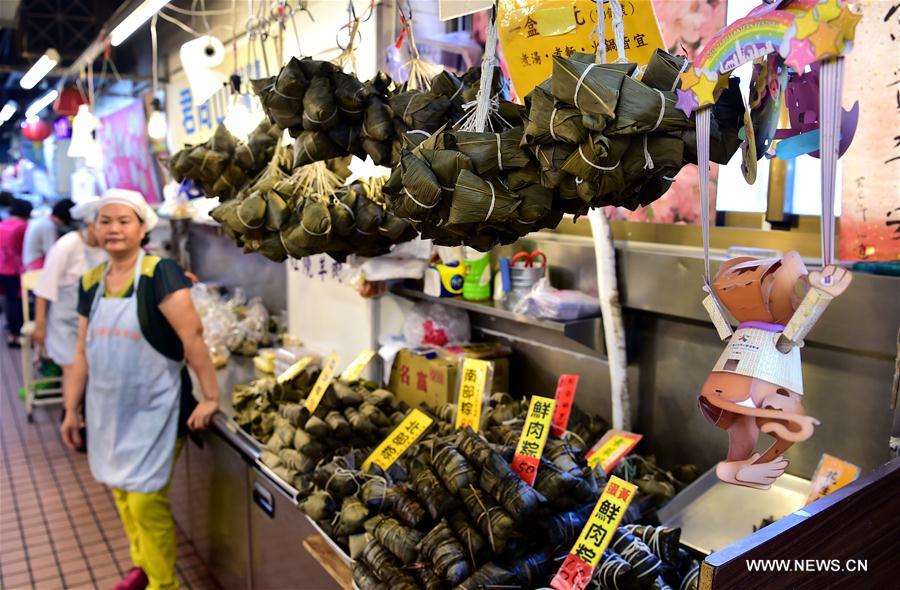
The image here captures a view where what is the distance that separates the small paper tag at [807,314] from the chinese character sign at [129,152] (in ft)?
26.7

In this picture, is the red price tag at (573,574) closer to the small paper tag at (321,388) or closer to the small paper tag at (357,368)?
the small paper tag at (321,388)

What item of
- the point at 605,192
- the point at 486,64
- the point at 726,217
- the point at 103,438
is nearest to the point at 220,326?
the point at 103,438

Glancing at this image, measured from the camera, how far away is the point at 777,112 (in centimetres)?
100

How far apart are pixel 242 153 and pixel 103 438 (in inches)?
66.6

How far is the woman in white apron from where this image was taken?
558 cm

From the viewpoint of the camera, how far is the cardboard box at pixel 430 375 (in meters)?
3.08

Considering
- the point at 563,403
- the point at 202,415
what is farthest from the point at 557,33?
the point at 202,415

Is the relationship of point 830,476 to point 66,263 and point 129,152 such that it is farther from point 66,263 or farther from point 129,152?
point 129,152

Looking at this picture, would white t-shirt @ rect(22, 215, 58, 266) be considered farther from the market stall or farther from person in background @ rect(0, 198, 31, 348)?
the market stall

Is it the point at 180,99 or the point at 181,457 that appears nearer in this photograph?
the point at 181,457

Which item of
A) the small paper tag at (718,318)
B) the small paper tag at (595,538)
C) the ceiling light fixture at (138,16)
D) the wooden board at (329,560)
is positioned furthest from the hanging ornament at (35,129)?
the small paper tag at (718,318)

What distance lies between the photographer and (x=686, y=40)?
2.64 meters

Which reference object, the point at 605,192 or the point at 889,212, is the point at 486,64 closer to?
the point at 605,192

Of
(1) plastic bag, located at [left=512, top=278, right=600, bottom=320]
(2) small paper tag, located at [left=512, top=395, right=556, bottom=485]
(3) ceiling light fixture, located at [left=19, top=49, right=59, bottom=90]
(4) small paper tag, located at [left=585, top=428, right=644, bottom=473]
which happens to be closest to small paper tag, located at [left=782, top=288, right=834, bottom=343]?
(2) small paper tag, located at [left=512, top=395, right=556, bottom=485]
